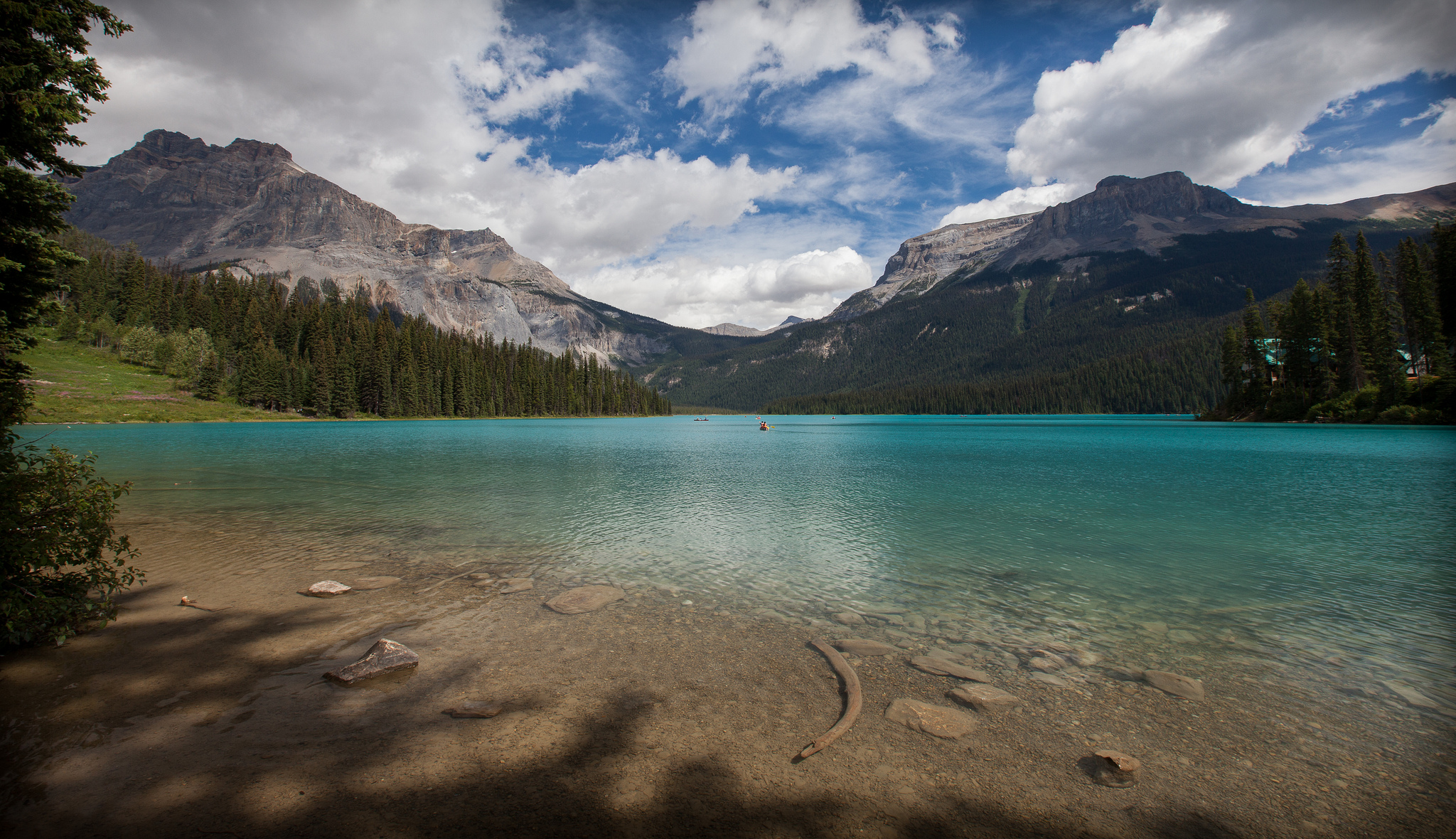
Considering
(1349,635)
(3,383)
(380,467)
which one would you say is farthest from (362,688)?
(380,467)

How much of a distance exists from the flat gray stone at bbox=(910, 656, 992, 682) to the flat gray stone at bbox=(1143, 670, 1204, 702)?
2572mm

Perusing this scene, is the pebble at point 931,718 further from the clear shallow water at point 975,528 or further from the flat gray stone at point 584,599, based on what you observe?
the flat gray stone at point 584,599

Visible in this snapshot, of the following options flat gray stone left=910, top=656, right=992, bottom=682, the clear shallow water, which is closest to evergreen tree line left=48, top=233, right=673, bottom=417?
the clear shallow water

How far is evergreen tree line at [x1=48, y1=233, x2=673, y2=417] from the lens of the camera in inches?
3994

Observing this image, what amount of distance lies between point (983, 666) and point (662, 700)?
5.41 m

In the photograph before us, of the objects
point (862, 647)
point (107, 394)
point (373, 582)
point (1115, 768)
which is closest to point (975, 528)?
point (862, 647)

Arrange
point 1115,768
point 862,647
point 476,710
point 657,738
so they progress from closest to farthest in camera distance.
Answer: point 1115,768 < point 657,738 < point 476,710 < point 862,647

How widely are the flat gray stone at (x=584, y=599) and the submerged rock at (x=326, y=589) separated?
4.88 metres

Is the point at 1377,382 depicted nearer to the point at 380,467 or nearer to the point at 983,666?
the point at 983,666

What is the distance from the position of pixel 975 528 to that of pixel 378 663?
1915 centimetres

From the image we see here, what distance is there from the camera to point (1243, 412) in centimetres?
10281

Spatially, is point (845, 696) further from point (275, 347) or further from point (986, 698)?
point (275, 347)

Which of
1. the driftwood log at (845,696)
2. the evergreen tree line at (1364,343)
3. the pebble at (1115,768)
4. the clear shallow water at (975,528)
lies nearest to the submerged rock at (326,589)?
the clear shallow water at (975,528)

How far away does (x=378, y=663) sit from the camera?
27.9 feet
